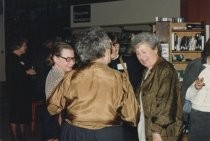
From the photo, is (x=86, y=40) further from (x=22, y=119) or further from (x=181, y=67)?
(x=181, y=67)

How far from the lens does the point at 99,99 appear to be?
2480mm

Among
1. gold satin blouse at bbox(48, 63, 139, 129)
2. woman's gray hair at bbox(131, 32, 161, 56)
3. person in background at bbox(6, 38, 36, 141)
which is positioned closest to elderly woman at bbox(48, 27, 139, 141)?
gold satin blouse at bbox(48, 63, 139, 129)

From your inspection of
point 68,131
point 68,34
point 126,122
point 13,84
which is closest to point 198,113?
point 126,122

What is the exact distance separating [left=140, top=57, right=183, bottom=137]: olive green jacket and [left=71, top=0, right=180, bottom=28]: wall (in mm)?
6632

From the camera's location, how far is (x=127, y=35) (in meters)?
10.4

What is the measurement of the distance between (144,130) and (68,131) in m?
0.77

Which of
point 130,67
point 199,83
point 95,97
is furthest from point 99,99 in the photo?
point 130,67

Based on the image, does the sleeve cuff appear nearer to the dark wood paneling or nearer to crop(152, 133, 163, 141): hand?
crop(152, 133, 163, 141): hand

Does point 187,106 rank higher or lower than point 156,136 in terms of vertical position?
higher

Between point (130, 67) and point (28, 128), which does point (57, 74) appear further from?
point (28, 128)

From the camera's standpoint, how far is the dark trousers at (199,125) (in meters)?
3.49

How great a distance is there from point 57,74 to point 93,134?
2.39ft

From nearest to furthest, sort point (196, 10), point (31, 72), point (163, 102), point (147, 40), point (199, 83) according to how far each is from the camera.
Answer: point (163, 102), point (147, 40), point (199, 83), point (31, 72), point (196, 10)

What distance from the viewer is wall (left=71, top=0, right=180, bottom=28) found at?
972cm
